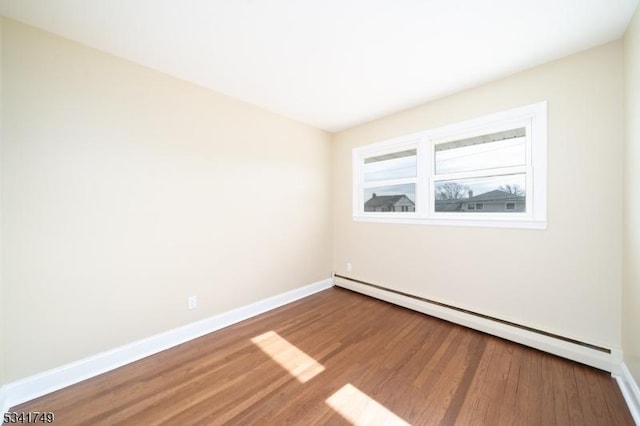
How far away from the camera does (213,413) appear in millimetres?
1468

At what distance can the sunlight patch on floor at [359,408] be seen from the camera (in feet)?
4.60

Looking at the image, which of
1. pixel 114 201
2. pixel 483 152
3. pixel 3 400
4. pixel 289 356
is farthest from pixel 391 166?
pixel 3 400

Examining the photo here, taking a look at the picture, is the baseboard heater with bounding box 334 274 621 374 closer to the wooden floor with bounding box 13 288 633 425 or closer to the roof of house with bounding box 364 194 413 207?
the wooden floor with bounding box 13 288 633 425

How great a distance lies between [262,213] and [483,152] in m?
2.60

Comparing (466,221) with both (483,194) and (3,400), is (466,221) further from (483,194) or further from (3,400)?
(3,400)

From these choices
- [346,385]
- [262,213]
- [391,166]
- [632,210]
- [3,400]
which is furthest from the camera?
[391,166]

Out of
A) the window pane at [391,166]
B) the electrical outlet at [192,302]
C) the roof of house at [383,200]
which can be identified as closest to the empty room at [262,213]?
the electrical outlet at [192,302]

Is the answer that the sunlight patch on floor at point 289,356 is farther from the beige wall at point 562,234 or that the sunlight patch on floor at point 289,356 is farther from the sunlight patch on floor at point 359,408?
the beige wall at point 562,234

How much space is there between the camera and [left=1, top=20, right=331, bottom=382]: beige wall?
1586mm

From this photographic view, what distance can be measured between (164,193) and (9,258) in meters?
1.00

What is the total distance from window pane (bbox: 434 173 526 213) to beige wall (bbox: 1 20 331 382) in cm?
218

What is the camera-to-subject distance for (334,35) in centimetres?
173

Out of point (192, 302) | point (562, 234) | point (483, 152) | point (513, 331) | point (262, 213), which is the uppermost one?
point (483, 152)

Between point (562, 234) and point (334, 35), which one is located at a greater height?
point (334, 35)
